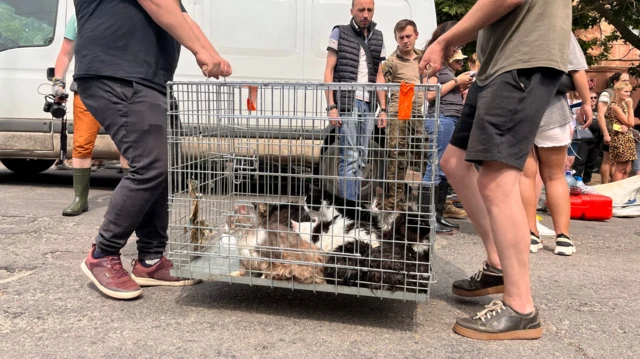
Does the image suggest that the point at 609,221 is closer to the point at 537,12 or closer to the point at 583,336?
the point at 583,336

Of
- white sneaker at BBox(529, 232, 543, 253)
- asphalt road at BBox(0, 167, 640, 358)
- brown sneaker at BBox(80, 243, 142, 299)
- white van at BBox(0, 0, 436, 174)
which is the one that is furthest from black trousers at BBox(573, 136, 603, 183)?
brown sneaker at BBox(80, 243, 142, 299)

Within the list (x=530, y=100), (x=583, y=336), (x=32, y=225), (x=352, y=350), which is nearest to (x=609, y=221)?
(x=583, y=336)

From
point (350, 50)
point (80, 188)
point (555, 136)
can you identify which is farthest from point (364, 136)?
point (80, 188)

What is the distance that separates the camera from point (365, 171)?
2758 mm

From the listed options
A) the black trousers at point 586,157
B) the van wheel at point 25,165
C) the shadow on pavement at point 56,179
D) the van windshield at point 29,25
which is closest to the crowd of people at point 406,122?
the van windshield at point 29,25

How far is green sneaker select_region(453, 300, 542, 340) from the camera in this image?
8.38ft

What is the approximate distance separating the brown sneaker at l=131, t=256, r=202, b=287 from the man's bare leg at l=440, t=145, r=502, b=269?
61.2 inches

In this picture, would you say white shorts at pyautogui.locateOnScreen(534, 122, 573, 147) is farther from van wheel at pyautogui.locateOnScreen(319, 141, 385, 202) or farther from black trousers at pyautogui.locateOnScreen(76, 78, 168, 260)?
black trousers at pyautogui.locateOnScreen(76, 78, 168, 260)

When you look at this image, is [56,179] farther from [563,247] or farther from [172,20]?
[563,247]

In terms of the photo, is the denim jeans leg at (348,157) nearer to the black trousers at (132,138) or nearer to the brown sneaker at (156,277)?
the black trousers at (132,138)

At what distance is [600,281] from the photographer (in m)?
3.57

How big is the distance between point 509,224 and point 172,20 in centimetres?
188

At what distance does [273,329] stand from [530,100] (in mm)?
1560

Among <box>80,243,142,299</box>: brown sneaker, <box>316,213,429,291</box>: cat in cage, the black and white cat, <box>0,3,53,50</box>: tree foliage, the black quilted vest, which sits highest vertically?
<box>0,3,53,50</box>: tree foliage
